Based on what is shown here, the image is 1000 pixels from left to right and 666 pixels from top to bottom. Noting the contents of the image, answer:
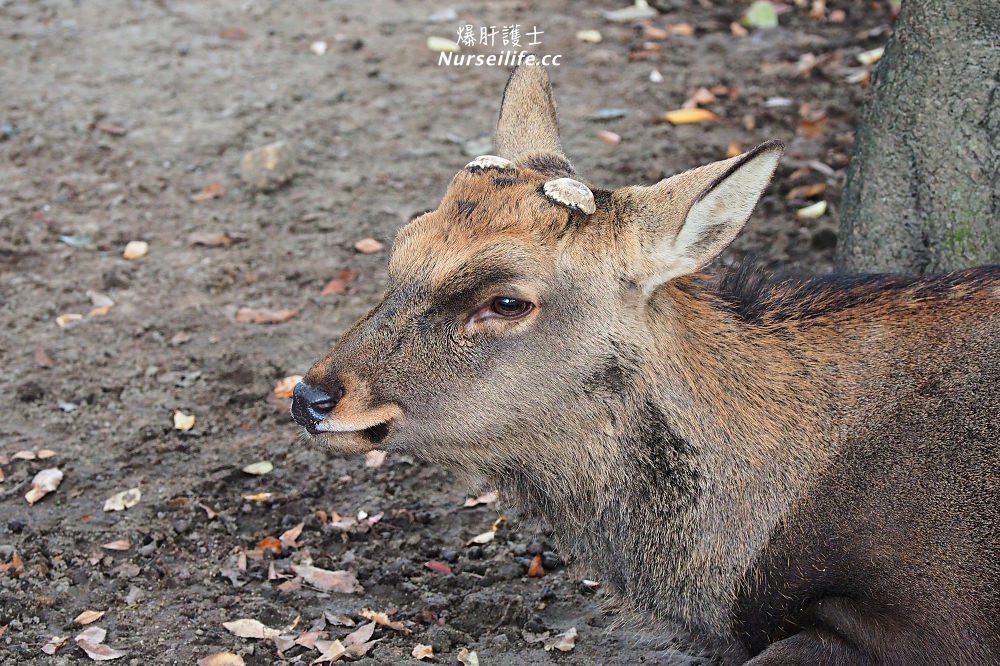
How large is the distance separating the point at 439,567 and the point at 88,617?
1625 millimetres

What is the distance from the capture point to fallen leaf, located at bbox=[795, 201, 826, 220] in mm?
8312

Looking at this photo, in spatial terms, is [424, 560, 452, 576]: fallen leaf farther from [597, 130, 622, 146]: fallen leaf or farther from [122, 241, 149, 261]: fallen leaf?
[597, 130, 622, 146]: fallen leaf

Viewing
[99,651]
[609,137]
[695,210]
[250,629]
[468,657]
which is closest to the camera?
[695,210]

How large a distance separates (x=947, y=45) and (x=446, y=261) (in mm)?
3168

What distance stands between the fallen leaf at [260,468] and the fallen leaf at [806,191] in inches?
170

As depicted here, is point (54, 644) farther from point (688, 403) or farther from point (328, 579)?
point (688, 403)

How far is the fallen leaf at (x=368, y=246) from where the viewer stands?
8.47 meters

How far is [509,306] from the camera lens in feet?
14.3

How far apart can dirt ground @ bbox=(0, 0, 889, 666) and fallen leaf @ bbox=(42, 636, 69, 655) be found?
0.17 ft

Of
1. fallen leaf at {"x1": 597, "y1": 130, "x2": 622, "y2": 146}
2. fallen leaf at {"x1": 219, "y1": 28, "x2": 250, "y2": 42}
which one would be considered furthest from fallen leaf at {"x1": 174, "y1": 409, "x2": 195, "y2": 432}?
fallen leaf at {"x1": 219, "y1": 28, "x2": 250, "y2": 42}

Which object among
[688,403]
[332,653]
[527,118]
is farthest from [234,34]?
[688,403]

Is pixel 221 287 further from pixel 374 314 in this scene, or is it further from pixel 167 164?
pixel 374 314

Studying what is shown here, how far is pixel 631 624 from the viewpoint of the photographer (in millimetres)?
4871

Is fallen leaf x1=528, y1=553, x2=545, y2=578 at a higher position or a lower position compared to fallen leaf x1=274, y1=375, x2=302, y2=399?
lower
